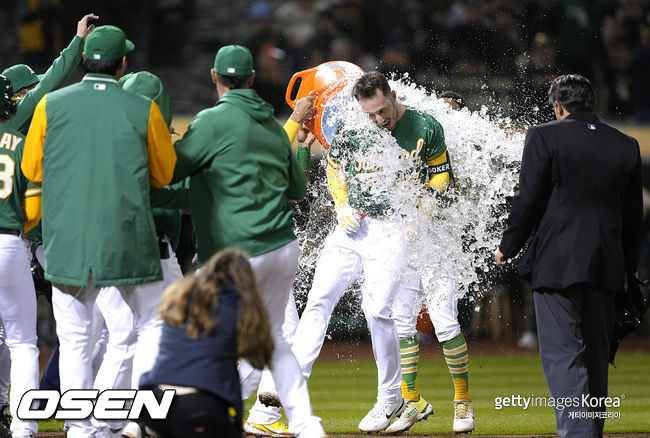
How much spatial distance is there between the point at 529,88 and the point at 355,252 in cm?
868

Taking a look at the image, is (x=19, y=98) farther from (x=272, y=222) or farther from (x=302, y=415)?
(x=302, y=415)

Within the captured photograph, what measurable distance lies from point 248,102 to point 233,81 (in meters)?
0.15

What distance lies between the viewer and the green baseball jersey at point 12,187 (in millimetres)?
5867

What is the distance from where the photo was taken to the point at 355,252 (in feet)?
23.2

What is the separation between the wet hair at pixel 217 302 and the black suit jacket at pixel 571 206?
185cm

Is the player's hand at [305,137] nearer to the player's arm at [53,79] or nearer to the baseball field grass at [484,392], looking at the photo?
the player's arm at [53,79]

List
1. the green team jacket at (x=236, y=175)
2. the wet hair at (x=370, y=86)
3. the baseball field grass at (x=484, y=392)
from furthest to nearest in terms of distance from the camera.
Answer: the baseball field grass at (x=484, y=392) → the wet hair at (x=370, y=86) → the green team jacket at (x=236, y=175)

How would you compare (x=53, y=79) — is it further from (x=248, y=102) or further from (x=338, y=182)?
(x=338, y=182)

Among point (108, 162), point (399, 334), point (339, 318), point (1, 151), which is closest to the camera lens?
point (108, 162)

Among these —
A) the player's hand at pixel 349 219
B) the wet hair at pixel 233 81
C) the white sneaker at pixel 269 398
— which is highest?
the wet hair at pixel 233 81

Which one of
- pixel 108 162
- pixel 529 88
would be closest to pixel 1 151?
pixel 108 162

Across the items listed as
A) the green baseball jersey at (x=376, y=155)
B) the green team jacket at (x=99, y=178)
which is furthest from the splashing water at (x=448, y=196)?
the green team jacket at (x=99, y=178)

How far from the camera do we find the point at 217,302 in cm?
426

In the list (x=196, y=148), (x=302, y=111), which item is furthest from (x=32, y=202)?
(x=302, y=111)
